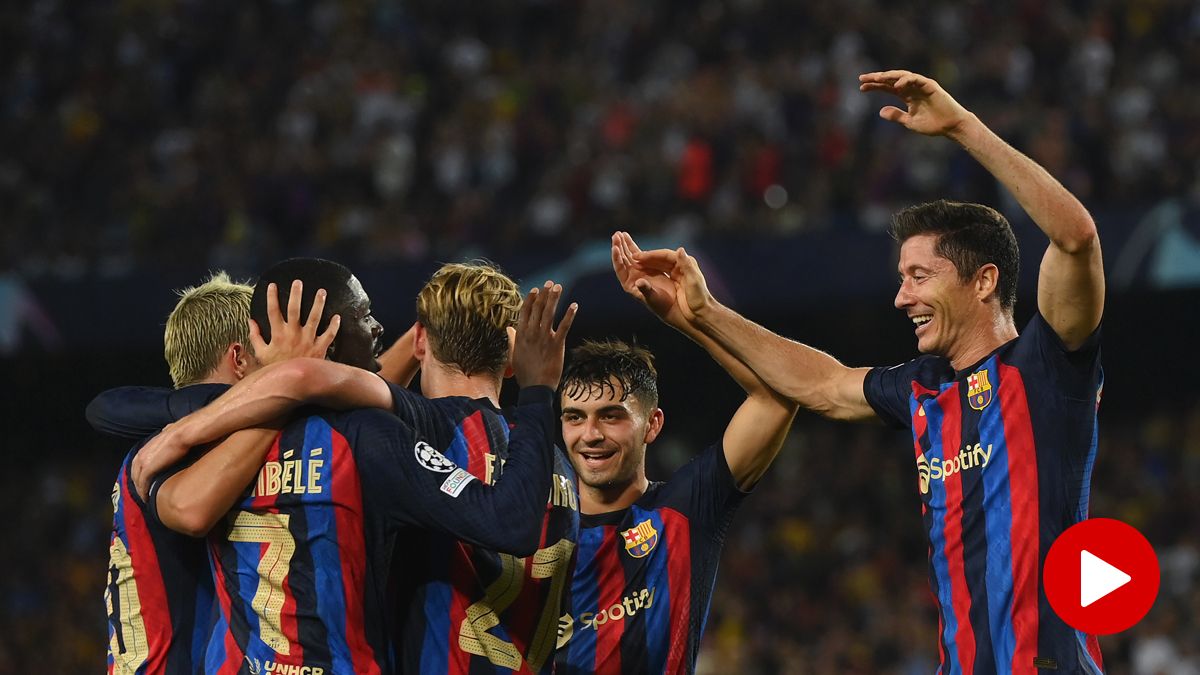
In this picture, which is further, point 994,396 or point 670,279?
point 670,279

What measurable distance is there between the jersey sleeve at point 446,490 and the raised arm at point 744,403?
1.26 meters

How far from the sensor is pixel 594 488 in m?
4.96

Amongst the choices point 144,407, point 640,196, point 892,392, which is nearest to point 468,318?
point 144,407

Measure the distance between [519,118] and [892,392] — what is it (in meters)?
10.5

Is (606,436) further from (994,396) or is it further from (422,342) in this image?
(994,396)

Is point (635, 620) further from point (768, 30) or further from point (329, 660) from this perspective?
point (768, 30)

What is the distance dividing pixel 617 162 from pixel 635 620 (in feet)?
31.1

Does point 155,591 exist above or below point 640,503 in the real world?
below

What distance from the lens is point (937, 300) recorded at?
4.36m

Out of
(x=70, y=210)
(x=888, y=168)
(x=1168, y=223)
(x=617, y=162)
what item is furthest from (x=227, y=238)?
(x=1168, y=223)

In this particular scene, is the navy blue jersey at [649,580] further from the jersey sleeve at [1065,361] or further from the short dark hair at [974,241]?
the jersey sleeve at [1065,361]

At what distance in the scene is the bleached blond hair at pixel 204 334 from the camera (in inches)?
166

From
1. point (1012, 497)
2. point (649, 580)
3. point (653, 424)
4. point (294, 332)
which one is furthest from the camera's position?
point (653, 424)

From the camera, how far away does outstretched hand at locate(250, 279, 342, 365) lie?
3707 millimetres
